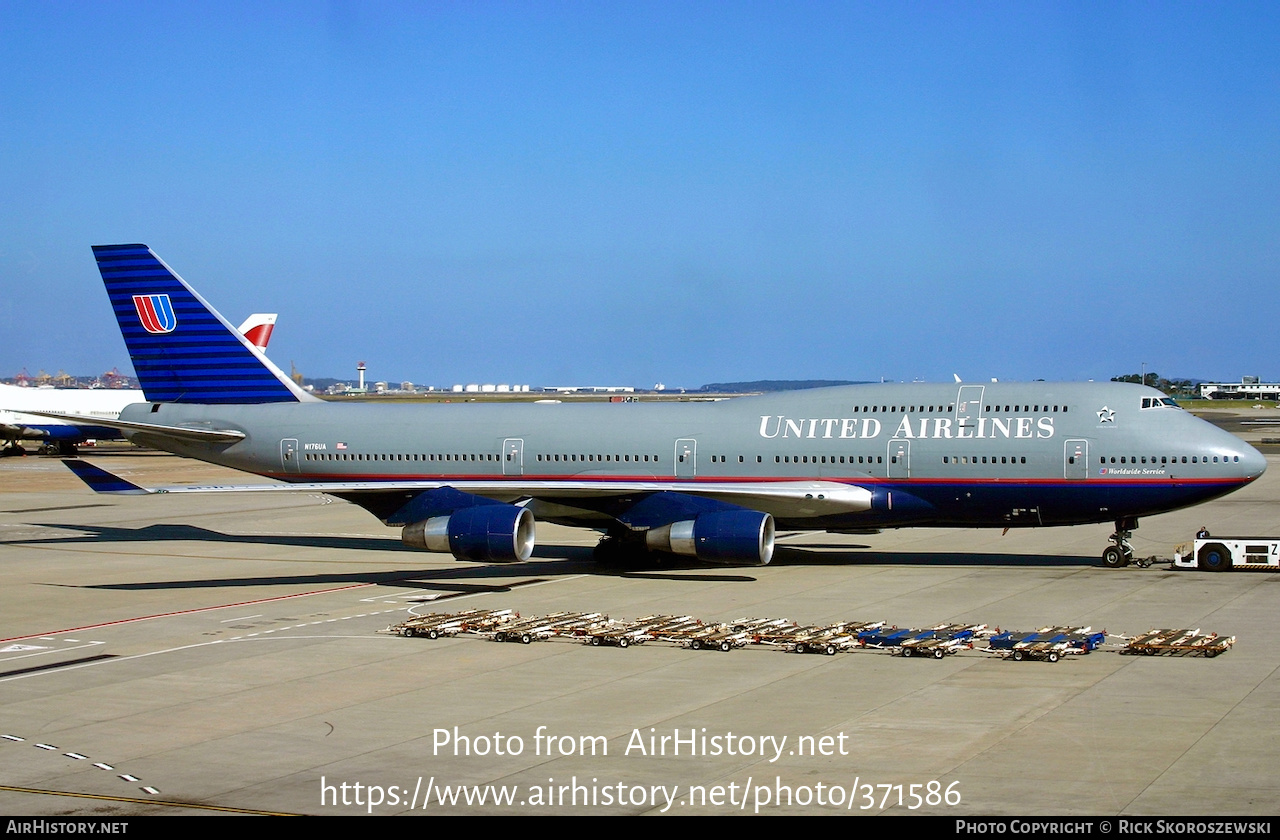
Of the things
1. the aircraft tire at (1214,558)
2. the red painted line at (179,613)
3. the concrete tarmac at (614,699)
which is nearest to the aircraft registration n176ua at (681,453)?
the concrete tarmac at (614,699)

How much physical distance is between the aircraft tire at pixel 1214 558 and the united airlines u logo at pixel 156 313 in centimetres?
2988

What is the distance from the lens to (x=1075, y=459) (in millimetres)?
30469

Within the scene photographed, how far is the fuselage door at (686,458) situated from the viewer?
110ft

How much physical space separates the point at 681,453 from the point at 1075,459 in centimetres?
1008

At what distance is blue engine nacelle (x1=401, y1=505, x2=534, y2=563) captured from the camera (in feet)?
93.5

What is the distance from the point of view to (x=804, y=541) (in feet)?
125

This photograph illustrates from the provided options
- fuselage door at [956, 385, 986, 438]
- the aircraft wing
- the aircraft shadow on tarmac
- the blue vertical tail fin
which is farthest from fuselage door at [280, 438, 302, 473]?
fuselage door at [956, 385, 986, 438]

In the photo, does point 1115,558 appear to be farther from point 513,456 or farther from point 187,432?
point 187,432

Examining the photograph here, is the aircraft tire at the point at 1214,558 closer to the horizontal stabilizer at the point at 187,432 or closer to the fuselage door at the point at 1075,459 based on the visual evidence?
the fuselage door at the point at 1075,459

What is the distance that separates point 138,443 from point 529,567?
13703mm

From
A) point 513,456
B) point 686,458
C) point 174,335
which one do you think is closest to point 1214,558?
point 686,458

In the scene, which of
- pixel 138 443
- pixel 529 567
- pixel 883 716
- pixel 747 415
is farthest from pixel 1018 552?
pixel 138 443
